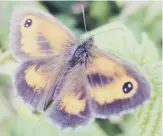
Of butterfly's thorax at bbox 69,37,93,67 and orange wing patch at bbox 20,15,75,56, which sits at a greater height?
orange wing patch at bbox 20,15,75,56

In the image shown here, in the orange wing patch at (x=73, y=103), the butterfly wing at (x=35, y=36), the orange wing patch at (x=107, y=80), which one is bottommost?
the orange wing patch at (x=73, y=103)

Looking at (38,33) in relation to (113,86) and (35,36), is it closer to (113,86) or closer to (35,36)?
(35,36)

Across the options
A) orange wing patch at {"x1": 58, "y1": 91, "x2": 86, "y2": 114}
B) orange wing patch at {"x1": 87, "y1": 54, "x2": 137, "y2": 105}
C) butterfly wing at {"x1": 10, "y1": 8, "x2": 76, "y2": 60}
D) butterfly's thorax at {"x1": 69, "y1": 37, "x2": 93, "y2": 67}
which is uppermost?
butterfly wing at {"x1": 10, "y1": 8, "x2": 76, "y2": 60}

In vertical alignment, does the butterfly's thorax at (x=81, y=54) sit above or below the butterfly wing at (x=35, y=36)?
below

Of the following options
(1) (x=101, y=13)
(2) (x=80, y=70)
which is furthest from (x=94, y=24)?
(2) (x=80, y=70)

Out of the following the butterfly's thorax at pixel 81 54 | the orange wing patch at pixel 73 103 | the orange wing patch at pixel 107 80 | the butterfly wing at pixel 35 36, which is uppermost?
the butterfly wing at pixel 35 36
